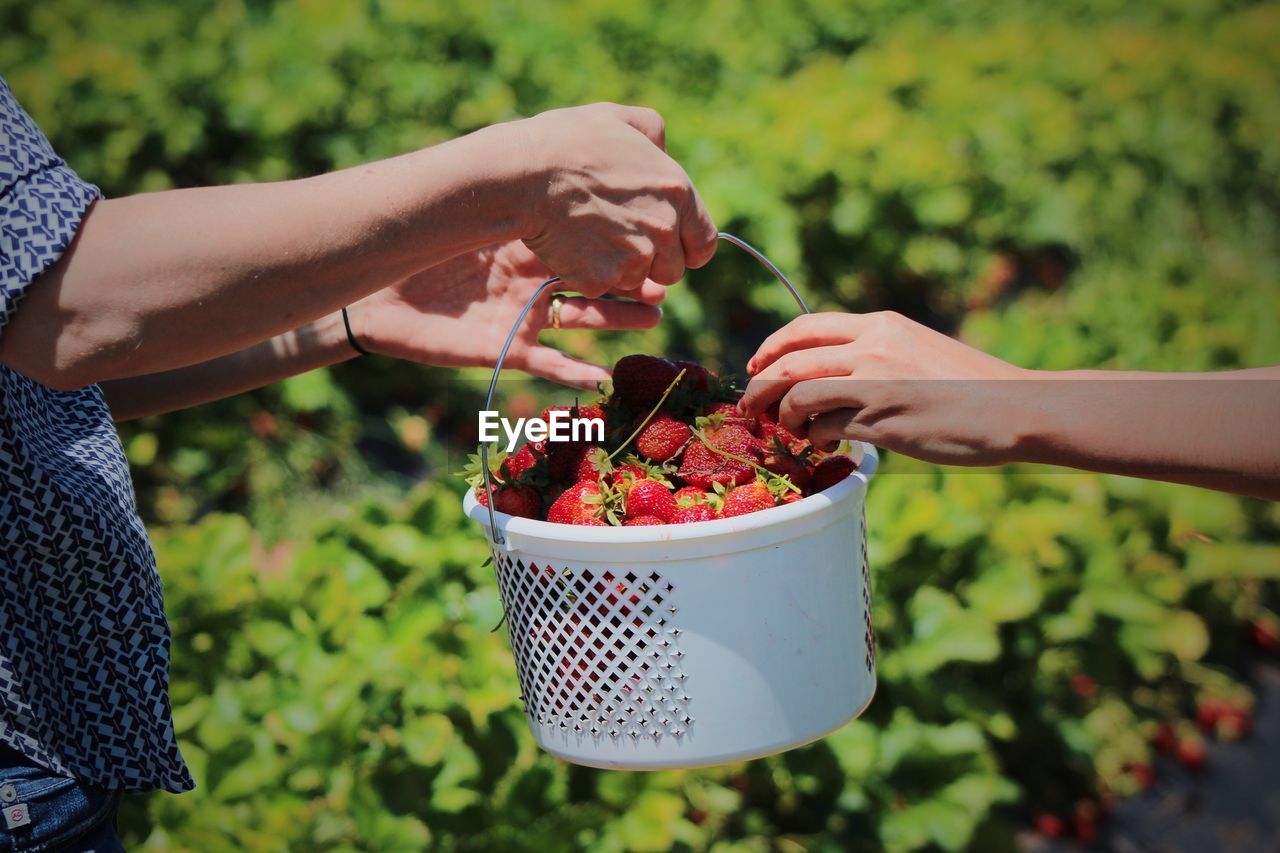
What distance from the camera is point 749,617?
160cm

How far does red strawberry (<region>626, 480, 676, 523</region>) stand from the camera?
5.50ft

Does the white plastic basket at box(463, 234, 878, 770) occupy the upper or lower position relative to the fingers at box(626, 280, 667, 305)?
lower

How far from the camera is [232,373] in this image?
2.05m

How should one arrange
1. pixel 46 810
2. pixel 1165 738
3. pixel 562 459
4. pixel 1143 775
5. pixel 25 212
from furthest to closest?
pixel 1165 738
pixel 1143 775
pixel 562 459
pixel 46 810
pixel 25 212

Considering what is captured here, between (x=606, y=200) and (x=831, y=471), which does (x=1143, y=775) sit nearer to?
(x=831, y=471)

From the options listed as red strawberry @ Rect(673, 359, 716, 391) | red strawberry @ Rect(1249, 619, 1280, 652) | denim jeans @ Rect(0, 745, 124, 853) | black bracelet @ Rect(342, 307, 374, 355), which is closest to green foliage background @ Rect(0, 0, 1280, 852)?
red strawberry @ Rect(1249, 619, 1280, 652)

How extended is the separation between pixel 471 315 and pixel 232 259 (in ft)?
2.36

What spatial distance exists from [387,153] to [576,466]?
8.78 ft

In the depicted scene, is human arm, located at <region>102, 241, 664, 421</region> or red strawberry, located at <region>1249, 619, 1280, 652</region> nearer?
human arm, located at <region>102, 241, 664, 421</region>

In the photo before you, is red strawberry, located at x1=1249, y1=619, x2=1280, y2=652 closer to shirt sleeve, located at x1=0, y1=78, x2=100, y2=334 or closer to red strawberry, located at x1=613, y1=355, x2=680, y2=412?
red strawberry, located at x1=613, y1=355, x2=680, y2=412

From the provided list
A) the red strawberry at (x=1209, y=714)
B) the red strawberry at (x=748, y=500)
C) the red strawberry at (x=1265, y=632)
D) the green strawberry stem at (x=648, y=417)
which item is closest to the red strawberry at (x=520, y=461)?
the green strawberry stem at (x=648, y=417)

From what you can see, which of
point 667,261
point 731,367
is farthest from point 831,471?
point 731,367

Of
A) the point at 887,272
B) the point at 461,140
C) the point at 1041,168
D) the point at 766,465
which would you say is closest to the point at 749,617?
the point at 766,465

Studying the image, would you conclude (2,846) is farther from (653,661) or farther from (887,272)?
(887,272)
